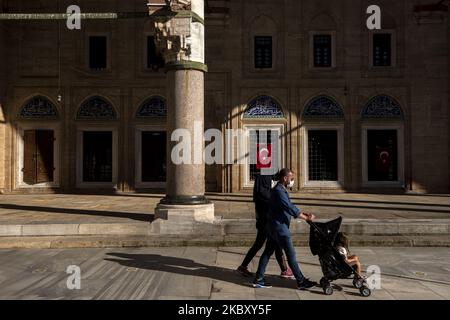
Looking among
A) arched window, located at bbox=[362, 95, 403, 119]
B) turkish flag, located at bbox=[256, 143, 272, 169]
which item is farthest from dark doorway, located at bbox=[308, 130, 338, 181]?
arched window, located at bbox=[362, 95, 403, 119]

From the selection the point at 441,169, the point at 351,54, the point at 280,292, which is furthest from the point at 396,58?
the point at 280,292

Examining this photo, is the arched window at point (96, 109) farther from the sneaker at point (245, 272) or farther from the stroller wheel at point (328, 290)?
the stroller wheel at point (328, 290)

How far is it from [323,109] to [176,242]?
11.9 metres

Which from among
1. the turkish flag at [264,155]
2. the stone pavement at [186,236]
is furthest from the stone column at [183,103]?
the turkish flag at [264,155]

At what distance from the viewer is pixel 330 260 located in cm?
613

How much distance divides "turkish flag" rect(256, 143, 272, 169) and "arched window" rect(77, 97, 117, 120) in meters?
6.51

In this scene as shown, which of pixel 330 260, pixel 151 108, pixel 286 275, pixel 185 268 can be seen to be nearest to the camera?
pixel 330 260

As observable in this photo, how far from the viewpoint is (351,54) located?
765 inches

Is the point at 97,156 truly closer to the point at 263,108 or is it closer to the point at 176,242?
the point at 263,108

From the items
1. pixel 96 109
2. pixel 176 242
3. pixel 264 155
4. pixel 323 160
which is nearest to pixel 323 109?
pixel 323 160

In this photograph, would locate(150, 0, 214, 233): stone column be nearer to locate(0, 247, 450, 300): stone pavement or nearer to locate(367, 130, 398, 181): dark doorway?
locate(0, 247, 450, 300): stone pavement

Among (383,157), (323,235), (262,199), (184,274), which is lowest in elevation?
(184,274)

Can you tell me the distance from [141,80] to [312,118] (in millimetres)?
7708

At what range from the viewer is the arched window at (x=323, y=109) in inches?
760
